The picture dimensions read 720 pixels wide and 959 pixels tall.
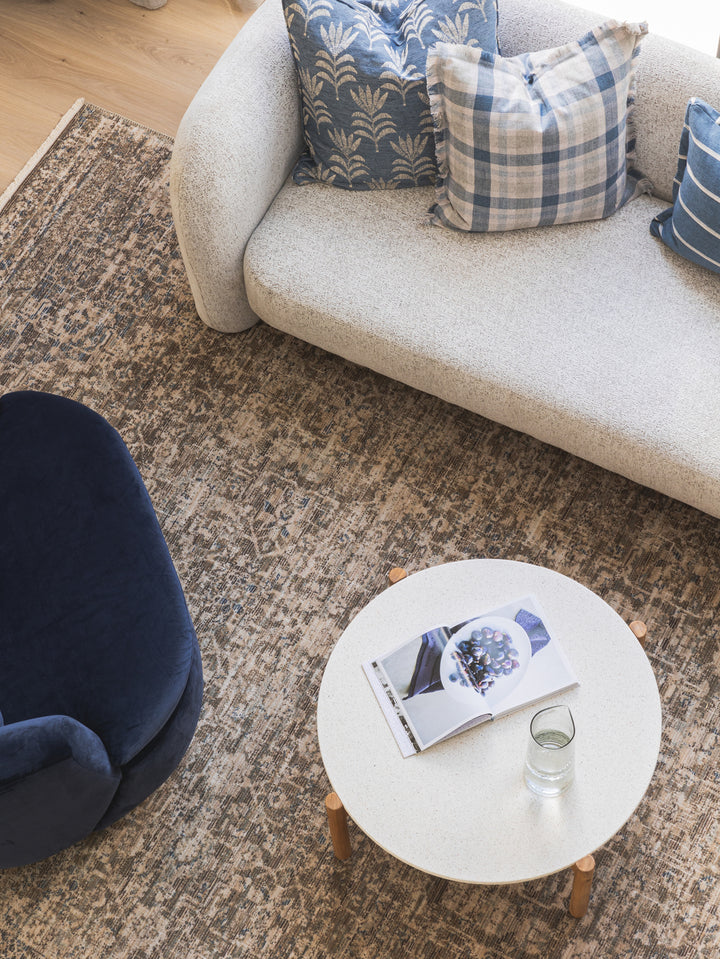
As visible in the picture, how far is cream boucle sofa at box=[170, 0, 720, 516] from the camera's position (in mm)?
2256

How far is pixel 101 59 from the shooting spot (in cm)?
330

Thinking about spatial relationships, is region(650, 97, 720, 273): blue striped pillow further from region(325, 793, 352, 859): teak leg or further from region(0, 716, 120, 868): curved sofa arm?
region(0, 716, 120, 868): curved sofa arm

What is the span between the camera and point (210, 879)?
82.8 inches

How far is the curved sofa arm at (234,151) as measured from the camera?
236 centimetres

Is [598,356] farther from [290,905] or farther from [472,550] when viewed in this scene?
[290,905]

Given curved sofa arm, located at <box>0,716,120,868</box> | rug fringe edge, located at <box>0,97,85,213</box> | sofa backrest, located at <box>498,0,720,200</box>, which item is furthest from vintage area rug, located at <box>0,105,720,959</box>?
sofa backrest, located at <box>498,0,720,200</box>

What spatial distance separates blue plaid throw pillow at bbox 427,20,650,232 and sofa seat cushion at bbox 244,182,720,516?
0.11m

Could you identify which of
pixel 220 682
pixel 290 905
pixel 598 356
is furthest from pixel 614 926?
pixel 598 356

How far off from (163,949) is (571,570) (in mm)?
1187

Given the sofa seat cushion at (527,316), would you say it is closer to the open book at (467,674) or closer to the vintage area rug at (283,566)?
the vintage area rug at (283,566)

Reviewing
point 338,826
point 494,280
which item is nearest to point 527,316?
point 494,280

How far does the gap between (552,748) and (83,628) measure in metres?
0.92

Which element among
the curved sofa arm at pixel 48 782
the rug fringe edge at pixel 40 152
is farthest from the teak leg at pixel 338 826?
the rug fringe edge at pixel 40 152

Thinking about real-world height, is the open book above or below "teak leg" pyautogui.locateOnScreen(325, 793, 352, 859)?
above
